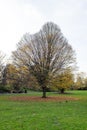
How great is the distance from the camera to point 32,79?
5266 cm

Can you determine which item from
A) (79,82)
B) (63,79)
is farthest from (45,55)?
(79,82)

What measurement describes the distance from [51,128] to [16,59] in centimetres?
3725

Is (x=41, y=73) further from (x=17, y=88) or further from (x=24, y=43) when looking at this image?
(x=17, y=88)

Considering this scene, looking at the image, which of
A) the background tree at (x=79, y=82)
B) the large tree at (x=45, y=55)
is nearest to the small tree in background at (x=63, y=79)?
the large tree at (x=45, y=55)

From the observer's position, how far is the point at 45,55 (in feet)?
161

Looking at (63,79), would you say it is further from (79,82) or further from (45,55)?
(79,82)

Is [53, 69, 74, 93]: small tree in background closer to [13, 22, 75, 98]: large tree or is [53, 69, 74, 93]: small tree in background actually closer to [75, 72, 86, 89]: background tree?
[13, 22, 75, 98]: large tree

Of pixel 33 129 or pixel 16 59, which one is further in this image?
pixel 16 59

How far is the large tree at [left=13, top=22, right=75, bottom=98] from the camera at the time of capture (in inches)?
1908

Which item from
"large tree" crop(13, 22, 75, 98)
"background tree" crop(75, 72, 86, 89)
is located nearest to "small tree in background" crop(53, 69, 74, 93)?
"large tree" crop(13, 22, 75, 98)

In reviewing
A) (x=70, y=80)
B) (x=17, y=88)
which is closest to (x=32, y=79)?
(x=70, y=80)

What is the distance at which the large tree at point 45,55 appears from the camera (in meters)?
48.5

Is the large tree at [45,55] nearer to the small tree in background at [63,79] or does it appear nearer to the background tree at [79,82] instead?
the small tree in background at [63,79]

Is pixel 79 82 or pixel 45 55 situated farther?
pixel 79 82
